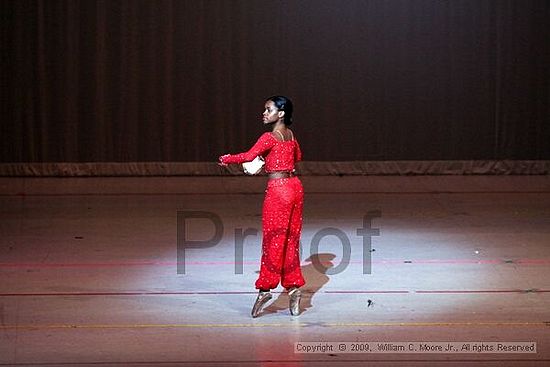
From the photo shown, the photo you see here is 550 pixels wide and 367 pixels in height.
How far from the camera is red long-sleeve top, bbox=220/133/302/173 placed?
6215 mm

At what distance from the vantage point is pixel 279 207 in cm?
627

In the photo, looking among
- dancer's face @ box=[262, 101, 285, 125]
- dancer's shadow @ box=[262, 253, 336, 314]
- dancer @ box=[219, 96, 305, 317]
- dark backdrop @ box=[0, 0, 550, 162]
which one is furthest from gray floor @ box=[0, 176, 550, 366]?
dark backdrop @ box=[0, 0, 550, 162]

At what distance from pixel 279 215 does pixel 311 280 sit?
3.96 ft

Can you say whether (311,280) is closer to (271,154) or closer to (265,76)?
(271,154)

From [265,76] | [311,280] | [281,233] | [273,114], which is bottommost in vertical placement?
[311,280]

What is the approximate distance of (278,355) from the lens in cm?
552

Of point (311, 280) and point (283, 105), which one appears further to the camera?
point (311, 280)

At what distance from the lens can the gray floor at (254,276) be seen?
571 centimetres

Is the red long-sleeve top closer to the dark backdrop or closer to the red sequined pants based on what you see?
the red sequined pants

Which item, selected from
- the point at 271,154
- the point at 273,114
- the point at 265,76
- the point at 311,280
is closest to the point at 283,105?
the point at 273,114

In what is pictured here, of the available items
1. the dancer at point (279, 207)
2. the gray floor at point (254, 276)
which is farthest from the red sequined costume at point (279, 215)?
the gray floor at point (254, 276)

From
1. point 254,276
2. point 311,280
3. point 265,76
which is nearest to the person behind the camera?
point 311,280

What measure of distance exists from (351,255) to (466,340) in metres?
2.47

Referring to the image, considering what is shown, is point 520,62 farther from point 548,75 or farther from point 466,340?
point 466,340
